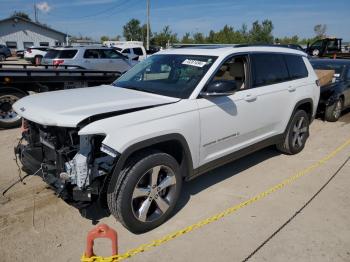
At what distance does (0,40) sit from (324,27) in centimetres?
5680

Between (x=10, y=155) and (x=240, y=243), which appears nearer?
(x=240, y=243)

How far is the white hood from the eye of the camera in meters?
3.30

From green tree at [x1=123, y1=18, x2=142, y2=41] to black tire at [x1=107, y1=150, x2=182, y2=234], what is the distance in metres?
63.2

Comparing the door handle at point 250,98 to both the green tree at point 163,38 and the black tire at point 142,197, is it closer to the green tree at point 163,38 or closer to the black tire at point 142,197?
the black tire at point 142,197

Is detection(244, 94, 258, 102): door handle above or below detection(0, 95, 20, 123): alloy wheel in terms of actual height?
above

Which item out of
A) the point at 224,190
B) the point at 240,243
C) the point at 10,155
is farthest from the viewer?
the point at 10,155

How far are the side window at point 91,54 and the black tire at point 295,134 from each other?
36.1ft

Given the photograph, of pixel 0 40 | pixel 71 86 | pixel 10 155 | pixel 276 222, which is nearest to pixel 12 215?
pixel 10 155

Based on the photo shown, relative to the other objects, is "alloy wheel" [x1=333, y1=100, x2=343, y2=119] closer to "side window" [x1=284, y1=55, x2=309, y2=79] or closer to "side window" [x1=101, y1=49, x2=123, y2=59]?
"side window" [x1=284, y1=55, x2=309, y2=79]

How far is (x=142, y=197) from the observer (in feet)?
11.8

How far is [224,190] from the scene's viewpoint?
473 cm

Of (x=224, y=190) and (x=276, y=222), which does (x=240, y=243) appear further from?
(x=224, y=190)

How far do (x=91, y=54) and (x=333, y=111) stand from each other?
33.6ft

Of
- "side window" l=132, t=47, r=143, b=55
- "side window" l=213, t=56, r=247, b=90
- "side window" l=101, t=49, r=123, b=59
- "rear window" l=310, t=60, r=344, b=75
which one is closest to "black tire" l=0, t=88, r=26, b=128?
"side window" l=213, t=56, r=247, b=90
